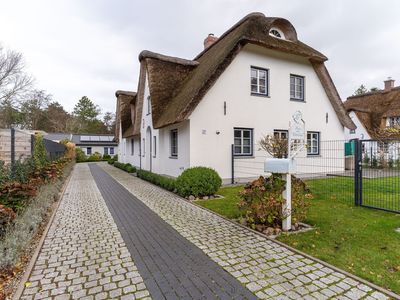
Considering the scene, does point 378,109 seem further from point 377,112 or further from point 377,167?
point 377,167

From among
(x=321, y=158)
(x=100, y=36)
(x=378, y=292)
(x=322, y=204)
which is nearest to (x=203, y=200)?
(x=322, y=204)

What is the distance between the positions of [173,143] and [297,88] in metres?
7.95

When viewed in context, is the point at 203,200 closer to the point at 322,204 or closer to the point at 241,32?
the point at 322,204

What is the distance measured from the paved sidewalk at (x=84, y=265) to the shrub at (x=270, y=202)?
2.87 meters

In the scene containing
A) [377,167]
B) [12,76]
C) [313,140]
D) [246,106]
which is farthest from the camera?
[12,76]

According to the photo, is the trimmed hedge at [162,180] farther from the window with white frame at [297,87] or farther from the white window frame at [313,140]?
the white window frame at [313,140]

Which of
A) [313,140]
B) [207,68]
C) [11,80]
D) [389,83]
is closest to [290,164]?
[207,68]

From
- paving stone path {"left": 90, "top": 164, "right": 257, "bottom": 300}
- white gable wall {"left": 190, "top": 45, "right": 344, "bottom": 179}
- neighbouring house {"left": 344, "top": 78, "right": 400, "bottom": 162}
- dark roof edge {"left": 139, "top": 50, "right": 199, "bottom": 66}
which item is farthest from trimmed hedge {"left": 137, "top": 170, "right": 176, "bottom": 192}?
neighbouring house {"left": 344, "top": 78, "right": 400, "bottom": 162}

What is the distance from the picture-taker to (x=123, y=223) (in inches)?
233

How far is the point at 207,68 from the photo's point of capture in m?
11.2

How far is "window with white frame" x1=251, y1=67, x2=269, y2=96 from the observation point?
40.2 feet

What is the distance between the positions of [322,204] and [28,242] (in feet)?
Result: 25.3

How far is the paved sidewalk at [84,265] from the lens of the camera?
2969mm

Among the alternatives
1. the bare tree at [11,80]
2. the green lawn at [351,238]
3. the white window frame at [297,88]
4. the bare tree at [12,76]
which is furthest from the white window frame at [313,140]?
the bare tree at [12,76]
